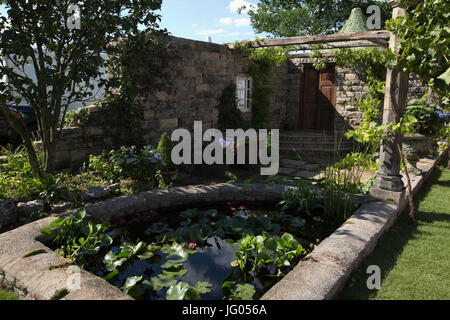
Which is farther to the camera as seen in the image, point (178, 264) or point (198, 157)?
point (198, 157)

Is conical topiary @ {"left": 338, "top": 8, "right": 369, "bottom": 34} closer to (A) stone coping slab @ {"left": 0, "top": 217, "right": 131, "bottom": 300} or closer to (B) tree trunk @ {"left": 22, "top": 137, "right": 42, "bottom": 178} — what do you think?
(B) tree trunk @ {"left": 22, "top": 137, "right": 42, "bottom": 178}

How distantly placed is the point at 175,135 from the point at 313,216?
3.86 m

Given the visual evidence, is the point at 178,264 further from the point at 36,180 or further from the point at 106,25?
the point at 106,25

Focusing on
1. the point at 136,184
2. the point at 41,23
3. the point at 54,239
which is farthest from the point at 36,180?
the point at 41,23

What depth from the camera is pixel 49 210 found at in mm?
4121

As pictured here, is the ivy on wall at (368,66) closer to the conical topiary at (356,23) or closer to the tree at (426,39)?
the conical topiary at (356,23)

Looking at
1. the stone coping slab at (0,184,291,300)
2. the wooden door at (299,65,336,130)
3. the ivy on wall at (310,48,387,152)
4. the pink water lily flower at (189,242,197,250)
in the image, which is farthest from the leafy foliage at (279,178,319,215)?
the wooden door at (299,65,336,130)

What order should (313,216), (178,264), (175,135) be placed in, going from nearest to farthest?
1. (178,264)
2. (313,216)
3. (175,135)

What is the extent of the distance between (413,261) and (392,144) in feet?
5.34

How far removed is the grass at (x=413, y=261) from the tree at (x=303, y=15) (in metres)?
17.2

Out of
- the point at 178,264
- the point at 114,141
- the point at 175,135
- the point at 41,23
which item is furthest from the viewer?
the point at 175,135

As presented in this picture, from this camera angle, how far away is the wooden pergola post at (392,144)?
13.3 ft

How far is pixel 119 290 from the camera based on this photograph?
225cm

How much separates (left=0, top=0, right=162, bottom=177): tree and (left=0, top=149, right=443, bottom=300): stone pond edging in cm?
172
